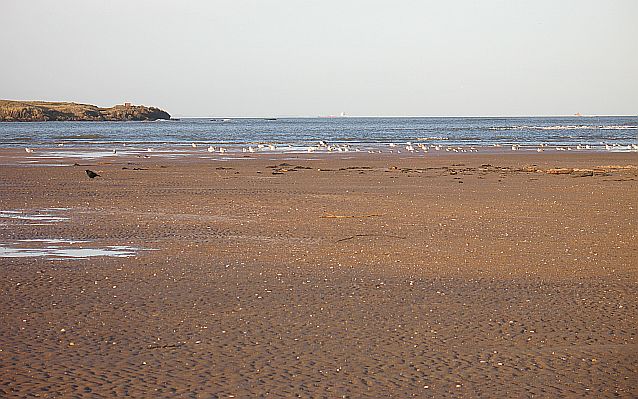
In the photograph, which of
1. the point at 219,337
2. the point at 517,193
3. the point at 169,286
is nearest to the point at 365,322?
the point at 219,337

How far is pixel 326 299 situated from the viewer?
9.55 metres

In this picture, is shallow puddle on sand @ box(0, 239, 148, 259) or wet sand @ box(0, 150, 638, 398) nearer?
wet sand @ box(0, 150, 638, 398)

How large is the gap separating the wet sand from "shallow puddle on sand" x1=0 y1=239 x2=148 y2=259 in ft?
0.63

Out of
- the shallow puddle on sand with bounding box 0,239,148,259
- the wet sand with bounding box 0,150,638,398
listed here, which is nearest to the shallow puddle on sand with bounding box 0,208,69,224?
the wet sand with bounding box 0,150,638,398

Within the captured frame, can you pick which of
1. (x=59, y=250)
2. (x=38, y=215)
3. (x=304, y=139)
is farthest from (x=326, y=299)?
(x=304, y=139)

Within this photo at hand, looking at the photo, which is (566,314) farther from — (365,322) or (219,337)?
(219,337)

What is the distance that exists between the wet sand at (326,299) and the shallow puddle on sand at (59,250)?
192 mm

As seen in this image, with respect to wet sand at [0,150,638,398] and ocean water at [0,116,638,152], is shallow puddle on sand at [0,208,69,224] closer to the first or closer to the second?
wet sand at [0,150,638,398]

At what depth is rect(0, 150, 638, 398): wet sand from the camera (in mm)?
6809

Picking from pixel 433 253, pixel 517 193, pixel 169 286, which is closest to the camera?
pixel 169 286

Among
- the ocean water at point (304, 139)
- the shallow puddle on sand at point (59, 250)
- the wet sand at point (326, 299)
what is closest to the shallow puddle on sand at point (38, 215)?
the wet sand at point (326, 299)

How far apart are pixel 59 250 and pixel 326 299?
5037mm

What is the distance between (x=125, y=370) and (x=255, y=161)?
31.4 meters

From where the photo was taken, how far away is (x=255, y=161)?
38.2m
